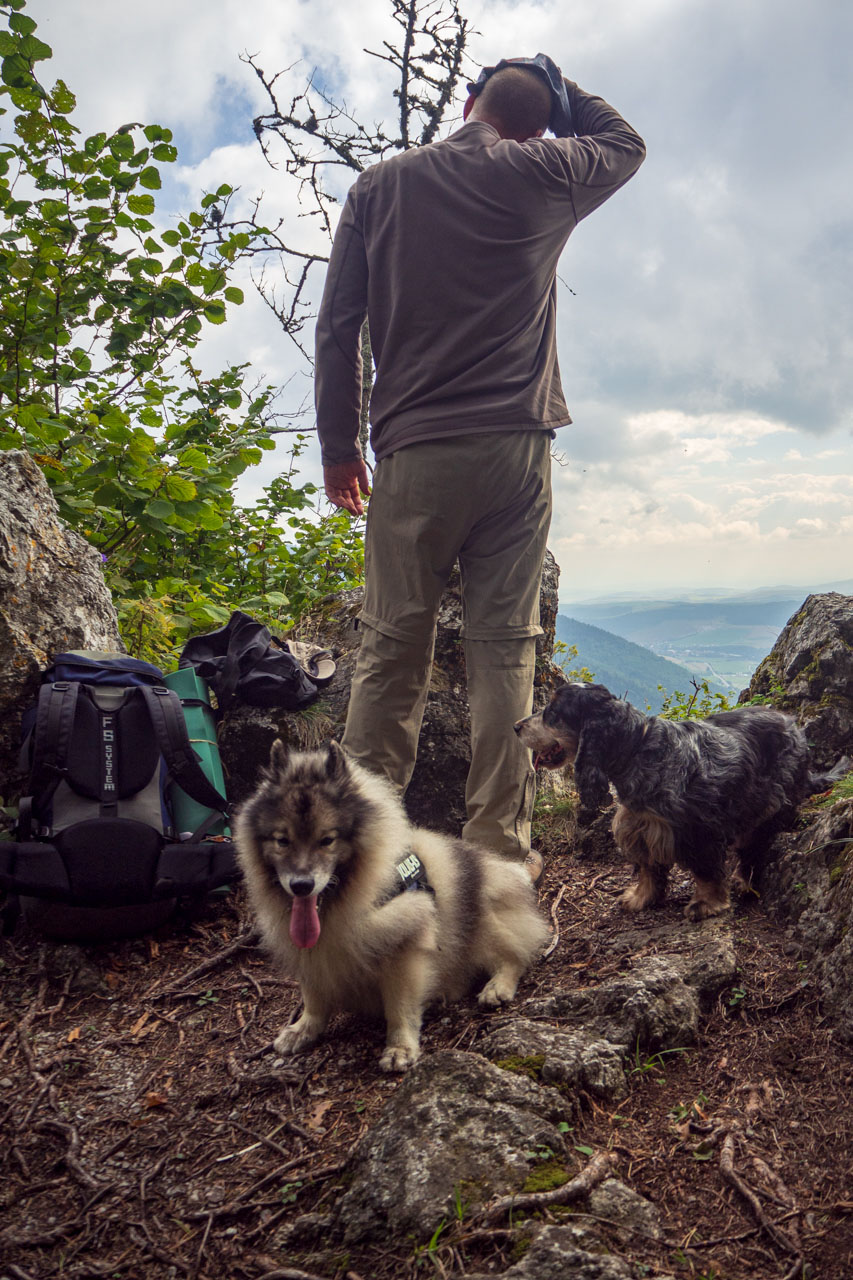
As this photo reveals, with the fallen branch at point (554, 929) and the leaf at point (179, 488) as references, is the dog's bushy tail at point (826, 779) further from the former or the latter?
the leaf at point (179, 488)

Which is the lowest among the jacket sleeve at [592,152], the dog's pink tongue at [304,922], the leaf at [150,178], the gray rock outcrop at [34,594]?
the dog's pink tongue at [304,922]

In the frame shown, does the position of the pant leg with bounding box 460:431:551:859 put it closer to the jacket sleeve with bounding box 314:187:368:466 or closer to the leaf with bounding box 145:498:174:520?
the jacket sleeve with bounding box 314:187:368:466

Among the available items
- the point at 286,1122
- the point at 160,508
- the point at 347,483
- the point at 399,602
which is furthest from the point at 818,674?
the point at 160,508

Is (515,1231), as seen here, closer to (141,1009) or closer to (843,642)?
(141,1009)

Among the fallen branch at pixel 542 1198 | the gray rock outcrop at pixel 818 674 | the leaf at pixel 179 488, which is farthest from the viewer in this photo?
the leaf at pixel 179 488

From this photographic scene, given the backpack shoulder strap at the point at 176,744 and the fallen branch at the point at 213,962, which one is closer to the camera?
the fallen branch at the point at 213,962

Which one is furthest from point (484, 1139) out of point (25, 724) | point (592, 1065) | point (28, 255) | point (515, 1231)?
point (28, 255)

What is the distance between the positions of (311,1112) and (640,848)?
2.08m

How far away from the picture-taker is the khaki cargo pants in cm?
376

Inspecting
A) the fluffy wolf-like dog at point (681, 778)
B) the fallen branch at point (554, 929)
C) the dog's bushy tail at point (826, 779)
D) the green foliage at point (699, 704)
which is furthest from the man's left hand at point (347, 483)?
the green foliage at point (699, 704)

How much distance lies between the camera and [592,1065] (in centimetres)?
243

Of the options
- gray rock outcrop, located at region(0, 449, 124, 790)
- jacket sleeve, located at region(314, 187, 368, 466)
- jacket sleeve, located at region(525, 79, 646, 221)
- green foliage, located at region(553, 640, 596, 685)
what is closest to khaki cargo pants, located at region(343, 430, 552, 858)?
jacket sleeve, located at region(314, 187, 368, 466)

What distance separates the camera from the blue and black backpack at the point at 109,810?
11.6 feet

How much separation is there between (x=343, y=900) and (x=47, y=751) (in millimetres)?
1637
